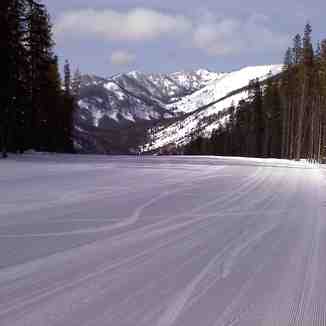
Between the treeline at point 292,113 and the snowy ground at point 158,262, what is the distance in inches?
1464

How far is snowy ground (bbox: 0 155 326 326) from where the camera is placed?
3.71 metres

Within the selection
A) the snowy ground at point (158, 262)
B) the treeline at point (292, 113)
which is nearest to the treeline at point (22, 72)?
the snowy ground at point (158, 262)

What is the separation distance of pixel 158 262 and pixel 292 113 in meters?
54.6

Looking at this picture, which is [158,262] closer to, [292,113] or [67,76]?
[292,113]

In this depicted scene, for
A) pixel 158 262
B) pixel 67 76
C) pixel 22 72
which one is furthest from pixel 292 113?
pixel 158 262

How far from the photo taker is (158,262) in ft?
16.9

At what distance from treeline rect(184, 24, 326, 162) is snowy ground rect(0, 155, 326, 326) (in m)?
37.2

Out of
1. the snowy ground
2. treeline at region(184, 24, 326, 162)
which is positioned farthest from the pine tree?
the snowy ground

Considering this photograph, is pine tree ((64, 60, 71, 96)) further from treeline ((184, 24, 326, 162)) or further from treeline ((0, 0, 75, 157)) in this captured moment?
treeline ((184, 24, 326, 162))

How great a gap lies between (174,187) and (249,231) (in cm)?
565

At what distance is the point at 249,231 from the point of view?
7.12 metres

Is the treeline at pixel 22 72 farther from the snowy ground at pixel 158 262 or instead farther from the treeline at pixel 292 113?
the treeline at pixel 292 113

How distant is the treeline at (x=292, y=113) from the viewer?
51312mm

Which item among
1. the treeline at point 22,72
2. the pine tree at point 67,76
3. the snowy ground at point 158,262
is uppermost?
the pine tree at point 67,76
